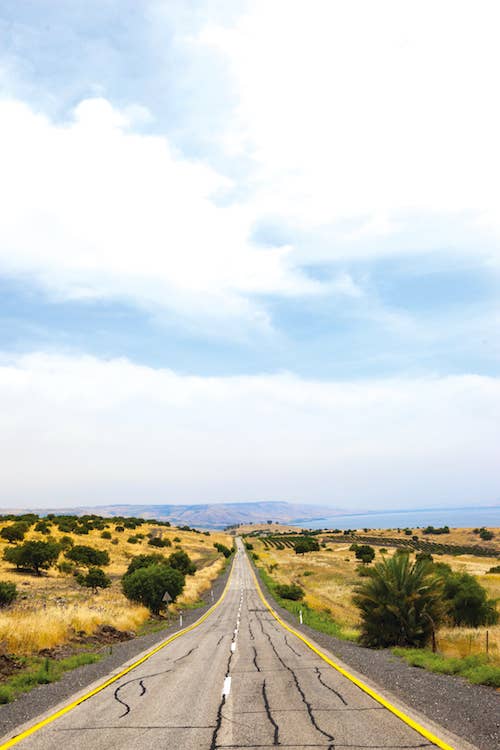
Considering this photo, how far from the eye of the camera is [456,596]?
84.0ft

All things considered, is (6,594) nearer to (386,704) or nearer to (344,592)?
(386,704)

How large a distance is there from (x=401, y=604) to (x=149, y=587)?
1871 cm

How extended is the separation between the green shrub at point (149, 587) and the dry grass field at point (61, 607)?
0.81 metres

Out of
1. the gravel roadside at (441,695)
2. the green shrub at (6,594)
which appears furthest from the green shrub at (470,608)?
the green shrub at (6,594)

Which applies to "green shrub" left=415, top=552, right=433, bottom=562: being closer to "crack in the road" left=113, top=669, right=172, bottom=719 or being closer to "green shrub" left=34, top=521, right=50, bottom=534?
"crack in the road" left=113, top=669, right=172, bottom=719

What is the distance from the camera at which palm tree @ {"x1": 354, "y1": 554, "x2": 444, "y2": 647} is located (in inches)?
663

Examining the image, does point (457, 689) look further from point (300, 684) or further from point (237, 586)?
point (237, 586)

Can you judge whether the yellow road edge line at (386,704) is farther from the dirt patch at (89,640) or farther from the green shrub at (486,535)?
the green shrub at (486,535)

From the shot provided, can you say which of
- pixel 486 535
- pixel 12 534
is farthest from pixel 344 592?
pixel 486 535

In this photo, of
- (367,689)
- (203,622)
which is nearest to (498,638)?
(367,689)

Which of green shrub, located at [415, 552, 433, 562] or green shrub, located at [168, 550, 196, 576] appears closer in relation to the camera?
green shrub, located at [415, 552, 433, 562]

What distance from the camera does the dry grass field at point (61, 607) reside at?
16.5m

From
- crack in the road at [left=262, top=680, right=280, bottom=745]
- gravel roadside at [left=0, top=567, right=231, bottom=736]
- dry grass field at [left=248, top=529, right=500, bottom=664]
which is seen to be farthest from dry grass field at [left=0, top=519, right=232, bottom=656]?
dry grass field at [left=248, top=529, right=500, bottom=664]

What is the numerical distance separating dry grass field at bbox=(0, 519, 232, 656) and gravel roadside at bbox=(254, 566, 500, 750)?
10.6m
